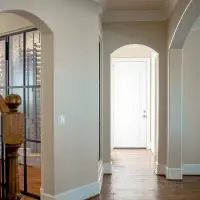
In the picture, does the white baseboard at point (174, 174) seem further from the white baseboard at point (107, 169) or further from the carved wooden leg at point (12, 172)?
the carved wooden leg at point (12, 172)

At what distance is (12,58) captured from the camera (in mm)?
4938

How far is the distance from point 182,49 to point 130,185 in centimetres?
250

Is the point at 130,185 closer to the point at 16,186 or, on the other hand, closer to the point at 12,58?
the point at 12,58

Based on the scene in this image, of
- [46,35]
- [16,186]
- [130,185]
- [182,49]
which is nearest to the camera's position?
[16,186]

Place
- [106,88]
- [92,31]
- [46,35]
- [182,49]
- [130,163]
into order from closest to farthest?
1. [46,35]
2. [92,31]
3. [182,49]
4. [106,88]
5. [130,163]

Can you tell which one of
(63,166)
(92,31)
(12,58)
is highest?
(92,31)

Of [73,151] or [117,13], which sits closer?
[73,151]

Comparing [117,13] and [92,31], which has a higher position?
[117,13]

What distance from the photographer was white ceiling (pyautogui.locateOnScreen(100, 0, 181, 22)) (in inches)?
208

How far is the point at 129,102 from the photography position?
8688mm

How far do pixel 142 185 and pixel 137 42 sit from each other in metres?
2.59

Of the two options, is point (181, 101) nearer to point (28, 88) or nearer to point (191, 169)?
point (191, 169)

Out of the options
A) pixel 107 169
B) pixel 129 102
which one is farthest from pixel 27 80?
pixel 129 102

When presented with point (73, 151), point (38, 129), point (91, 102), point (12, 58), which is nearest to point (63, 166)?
point (73, 151)
